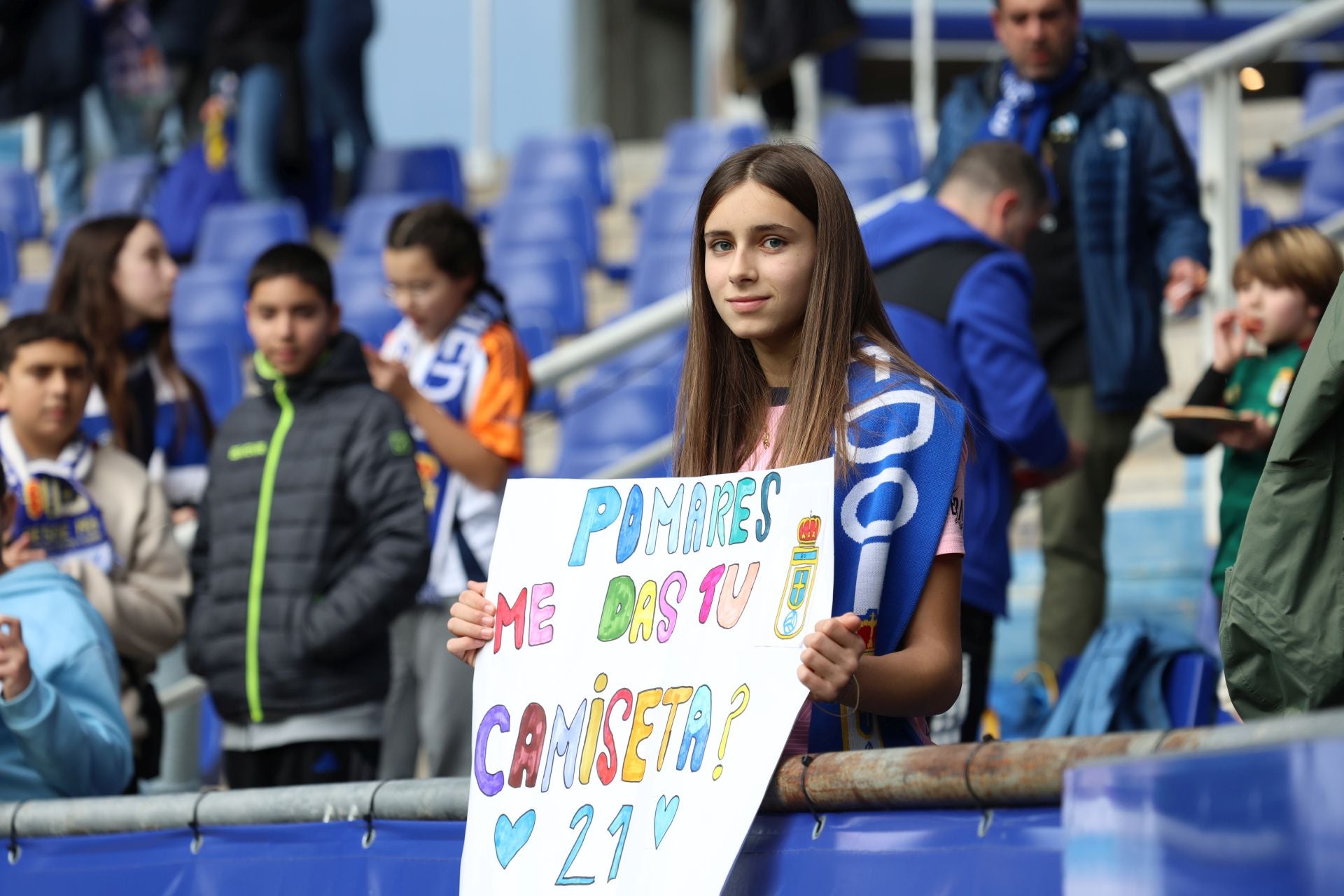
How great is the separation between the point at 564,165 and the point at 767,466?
26.5 feet

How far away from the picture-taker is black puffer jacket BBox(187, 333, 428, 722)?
147 inches

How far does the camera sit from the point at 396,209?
8.80 metres

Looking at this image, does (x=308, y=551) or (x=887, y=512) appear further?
(x=308, y=551)

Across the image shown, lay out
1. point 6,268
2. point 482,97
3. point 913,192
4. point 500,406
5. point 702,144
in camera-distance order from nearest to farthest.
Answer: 1. point 500,406
2. point 913,192
3. point 6,268
4. point 702,144
5. point 482,97

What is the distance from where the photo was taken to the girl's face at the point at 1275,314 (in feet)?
12.7

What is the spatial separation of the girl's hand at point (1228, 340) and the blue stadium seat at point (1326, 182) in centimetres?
355

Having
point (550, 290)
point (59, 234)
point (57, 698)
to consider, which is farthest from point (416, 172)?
point (57, 698)

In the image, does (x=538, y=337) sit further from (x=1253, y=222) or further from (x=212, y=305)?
(x=1253, y=222)

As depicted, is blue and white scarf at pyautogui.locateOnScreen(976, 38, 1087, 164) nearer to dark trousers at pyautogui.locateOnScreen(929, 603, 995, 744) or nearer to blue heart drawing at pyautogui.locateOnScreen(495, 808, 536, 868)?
dark trousers at pyautogui.locateOnScreen(929, 603, 995, 744)

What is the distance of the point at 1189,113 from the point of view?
296 inches

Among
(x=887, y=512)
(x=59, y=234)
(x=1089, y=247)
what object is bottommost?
(x=887, y=512)

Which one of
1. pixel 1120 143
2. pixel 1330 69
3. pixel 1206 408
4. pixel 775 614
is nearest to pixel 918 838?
pixel 775 614

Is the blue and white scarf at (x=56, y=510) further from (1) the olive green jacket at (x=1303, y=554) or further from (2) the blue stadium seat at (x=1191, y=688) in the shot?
(1) the olive green jacket at (x=1303, y=554)

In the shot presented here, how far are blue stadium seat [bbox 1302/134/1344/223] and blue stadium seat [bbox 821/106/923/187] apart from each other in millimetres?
1854
